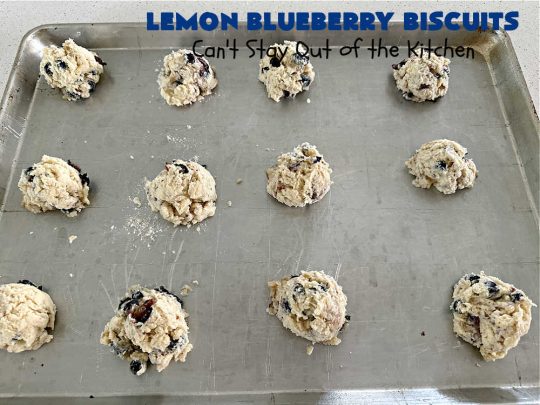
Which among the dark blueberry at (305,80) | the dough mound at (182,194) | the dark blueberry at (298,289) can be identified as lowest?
the dark blueberry at (298,289)

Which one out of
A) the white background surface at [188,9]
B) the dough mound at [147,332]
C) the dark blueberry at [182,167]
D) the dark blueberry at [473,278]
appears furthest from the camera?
the white background surface at [188,9]

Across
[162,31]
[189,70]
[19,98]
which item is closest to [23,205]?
[19,98]

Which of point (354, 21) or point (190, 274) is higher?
point (354, 21)

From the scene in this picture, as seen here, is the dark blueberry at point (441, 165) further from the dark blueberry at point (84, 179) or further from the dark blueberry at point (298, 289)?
the dark blueberry at point (84, 179)

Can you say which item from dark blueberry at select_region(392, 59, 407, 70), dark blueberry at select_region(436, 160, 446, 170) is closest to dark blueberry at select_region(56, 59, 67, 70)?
dark blueberry at select_region(392, 59, 407, 70)

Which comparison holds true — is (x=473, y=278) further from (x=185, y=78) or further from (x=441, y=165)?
(x=185, y=78)

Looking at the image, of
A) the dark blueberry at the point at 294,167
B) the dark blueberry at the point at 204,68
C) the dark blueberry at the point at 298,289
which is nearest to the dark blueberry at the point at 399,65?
the dark blueberry at the point at 294,167

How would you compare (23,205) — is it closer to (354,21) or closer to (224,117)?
(224,117)

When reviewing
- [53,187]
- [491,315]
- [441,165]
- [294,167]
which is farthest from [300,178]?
[53,187]
